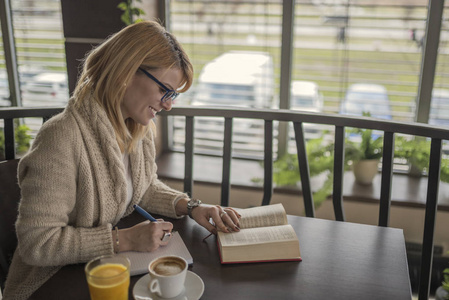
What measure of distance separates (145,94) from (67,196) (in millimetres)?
377

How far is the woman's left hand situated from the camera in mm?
1273

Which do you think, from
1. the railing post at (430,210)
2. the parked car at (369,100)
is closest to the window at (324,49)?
the parked car at (369,100)

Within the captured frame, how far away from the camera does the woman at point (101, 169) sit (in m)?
1.12

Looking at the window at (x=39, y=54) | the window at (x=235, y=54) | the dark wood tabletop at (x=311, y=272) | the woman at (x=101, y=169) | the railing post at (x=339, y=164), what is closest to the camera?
the dark wood tabletop at (x=311, y=272)

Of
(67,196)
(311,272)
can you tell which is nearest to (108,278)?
(67,196)

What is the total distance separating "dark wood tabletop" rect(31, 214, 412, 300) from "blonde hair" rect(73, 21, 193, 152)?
43 centimetres

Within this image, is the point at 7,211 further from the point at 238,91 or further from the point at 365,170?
the point at 365,170

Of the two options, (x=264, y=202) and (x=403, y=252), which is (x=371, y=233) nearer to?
(x=403, y=252)

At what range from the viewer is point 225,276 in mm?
1075

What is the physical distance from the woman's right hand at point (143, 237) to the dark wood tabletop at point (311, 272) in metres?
0.10

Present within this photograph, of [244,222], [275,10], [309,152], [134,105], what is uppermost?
[275,10]

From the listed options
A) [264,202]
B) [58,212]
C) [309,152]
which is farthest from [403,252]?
[309,152]

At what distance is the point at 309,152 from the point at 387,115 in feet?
1.92

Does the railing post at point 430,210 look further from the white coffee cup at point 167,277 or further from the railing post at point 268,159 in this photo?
the white coffee cup at point 167,277
